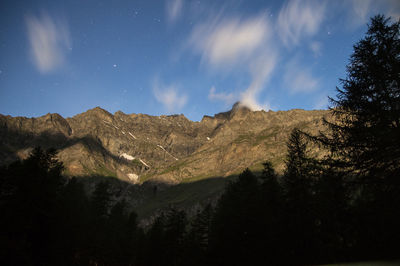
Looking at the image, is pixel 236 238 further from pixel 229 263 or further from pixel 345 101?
pixel 345 101

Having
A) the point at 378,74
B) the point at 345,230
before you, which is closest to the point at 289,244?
the point at 345,230

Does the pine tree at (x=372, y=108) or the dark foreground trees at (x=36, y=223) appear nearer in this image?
the pine tree at (x=372, y=108)

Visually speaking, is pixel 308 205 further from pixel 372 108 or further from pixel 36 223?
pixel 36 223

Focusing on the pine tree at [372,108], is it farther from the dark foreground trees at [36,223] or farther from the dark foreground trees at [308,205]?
the dark foreground trees at [36,223]

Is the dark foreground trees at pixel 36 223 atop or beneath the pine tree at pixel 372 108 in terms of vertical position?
beneath

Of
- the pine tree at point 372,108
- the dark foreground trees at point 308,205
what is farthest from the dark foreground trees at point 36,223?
the pine tree at point 372,108

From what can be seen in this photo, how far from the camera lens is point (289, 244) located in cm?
2119

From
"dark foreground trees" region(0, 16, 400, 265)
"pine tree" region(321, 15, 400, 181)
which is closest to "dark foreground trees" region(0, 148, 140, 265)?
"dark foreground trees" region(0, 16, 400, 265)

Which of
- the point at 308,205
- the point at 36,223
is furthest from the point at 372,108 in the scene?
the point at 36,223

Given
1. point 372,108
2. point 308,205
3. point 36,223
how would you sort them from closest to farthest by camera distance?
point 372,108
point 308,205
point 36,223

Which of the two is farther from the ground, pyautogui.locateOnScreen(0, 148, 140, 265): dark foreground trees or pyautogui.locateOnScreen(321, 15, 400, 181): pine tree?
pyautogui.locateOnScreen(321, 15, 400, 181): pine tree

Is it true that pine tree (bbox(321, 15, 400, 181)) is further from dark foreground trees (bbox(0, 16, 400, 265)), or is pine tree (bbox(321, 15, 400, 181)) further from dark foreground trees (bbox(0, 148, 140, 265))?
dark foreground trees (bbox(0, 148, 140, 265))

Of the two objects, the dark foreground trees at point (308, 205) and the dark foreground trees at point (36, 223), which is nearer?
the dark foreground trees at point (308, 205)

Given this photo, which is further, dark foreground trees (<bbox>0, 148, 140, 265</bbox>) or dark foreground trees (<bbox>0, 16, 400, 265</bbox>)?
dark foreground trees (<bbox>0, 148, 140, 265</bbox>)
